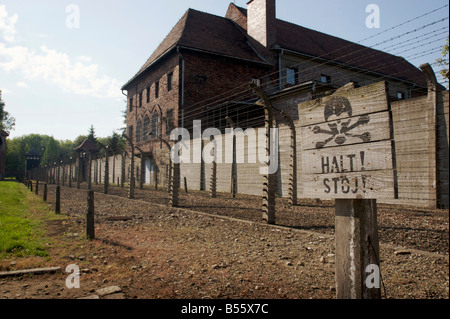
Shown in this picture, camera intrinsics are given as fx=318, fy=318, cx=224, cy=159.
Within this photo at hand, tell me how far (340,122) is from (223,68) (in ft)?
73.4

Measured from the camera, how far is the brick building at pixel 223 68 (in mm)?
22156

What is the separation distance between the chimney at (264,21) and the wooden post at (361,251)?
24.0m

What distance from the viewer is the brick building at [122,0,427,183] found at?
72.7 feet

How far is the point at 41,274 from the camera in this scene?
13.1ft

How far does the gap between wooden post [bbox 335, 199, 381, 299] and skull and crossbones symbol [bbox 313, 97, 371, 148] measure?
1.55 ft

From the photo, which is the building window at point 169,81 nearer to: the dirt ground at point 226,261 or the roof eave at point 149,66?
the roof eave at point 149,66

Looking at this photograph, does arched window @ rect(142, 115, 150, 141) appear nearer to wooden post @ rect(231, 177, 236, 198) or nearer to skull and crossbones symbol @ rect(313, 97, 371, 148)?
wooden post @ rect(231, 177, 236, 198)

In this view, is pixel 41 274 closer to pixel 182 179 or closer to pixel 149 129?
pixel 182 179

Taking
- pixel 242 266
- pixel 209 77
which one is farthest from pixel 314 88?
pixel 242 266

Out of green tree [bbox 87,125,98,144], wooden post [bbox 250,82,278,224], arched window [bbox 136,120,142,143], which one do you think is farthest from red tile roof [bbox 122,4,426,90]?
green tree [bbox 87,125,98,144]

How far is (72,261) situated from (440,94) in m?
9.20

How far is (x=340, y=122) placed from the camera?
239 centimetres

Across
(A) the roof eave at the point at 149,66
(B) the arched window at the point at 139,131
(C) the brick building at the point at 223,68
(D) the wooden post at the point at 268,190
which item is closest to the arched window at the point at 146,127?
(C) the brick building at the point at 223,68

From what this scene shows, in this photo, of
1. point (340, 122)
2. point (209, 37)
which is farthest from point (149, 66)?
point (340, 122)
